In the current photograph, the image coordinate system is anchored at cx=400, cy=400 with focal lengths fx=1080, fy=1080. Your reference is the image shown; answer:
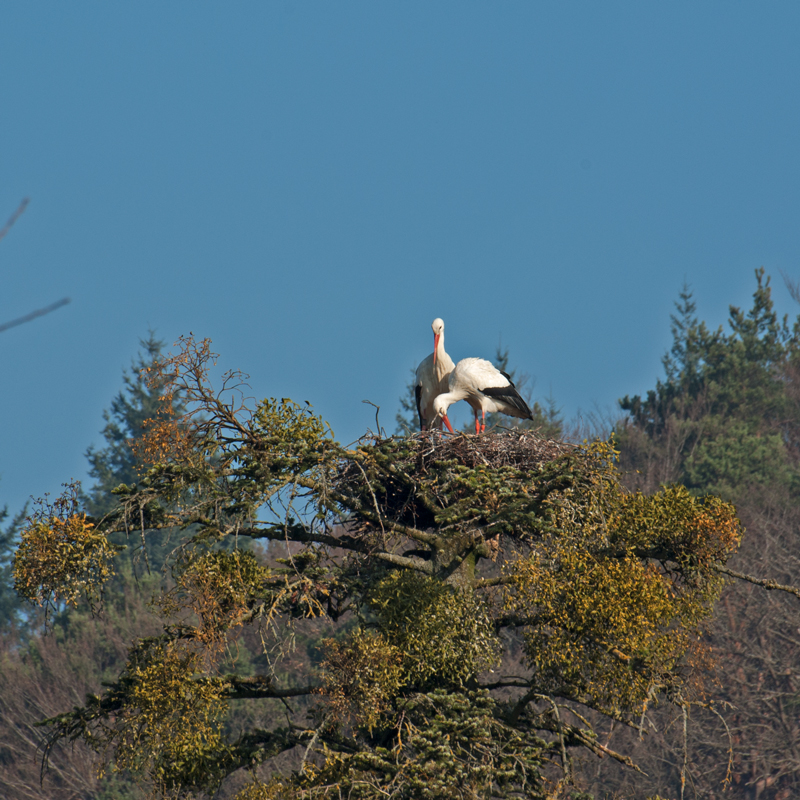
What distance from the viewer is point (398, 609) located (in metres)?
8.98

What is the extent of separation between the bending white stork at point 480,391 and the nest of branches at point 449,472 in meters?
2.50

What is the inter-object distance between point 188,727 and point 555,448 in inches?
168

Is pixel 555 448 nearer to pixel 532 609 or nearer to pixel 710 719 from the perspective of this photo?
pixel 532 609

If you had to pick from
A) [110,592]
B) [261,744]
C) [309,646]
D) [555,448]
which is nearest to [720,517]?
[555,448]

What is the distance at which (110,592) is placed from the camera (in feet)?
113

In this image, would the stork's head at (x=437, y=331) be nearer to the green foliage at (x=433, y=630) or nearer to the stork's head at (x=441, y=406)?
the stork's head at (x=441, y=406)

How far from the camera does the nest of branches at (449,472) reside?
9.23 m

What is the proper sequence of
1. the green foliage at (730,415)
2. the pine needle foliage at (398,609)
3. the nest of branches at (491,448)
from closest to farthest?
the pine needle foliage at (398,609) → the nest of branches at (491,448) → the green foliage at (730,415)

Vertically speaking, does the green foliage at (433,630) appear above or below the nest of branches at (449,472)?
below

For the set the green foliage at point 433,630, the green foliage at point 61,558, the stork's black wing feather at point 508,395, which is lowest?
the green foliage at point 433,630

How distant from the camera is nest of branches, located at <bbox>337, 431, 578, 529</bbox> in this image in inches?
364

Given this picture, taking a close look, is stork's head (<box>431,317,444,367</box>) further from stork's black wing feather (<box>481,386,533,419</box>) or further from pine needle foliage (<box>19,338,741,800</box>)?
pine needle foliage (<box>19,338,741,800</box>)

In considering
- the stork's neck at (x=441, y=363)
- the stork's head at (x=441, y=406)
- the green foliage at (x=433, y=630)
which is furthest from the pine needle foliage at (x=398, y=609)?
the stork's neck at (x=441, y=363)

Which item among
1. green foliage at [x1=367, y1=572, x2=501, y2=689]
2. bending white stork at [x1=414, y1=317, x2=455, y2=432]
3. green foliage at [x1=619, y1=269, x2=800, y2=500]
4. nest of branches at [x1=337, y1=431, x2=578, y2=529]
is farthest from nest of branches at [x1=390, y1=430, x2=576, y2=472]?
green foliage at [x1=619, y1=269, x2=800, y2=500]
